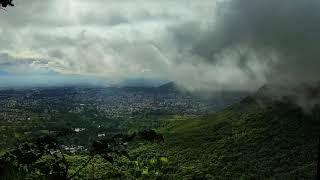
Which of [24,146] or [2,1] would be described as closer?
[2,1]

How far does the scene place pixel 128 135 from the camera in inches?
440

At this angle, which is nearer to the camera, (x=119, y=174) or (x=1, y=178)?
(x=1, y=178)

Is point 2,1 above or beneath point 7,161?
above

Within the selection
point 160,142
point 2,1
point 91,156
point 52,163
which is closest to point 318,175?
point 160,142

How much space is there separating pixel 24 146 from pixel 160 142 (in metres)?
3.83

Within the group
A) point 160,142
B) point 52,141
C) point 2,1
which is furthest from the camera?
point 52,141

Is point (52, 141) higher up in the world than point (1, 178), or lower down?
higher up

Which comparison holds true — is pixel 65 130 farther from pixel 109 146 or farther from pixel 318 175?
pixel 318 175

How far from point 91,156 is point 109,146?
66 cm

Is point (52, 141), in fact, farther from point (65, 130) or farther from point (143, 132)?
point (143, 132)

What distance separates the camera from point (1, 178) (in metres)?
10.7

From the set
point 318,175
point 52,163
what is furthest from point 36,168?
point 318,175

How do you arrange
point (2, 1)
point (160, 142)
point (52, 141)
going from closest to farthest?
point (160, 142), point (2, 1), point (52, 141)

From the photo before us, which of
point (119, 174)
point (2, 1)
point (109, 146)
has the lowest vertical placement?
point (119, 174)
